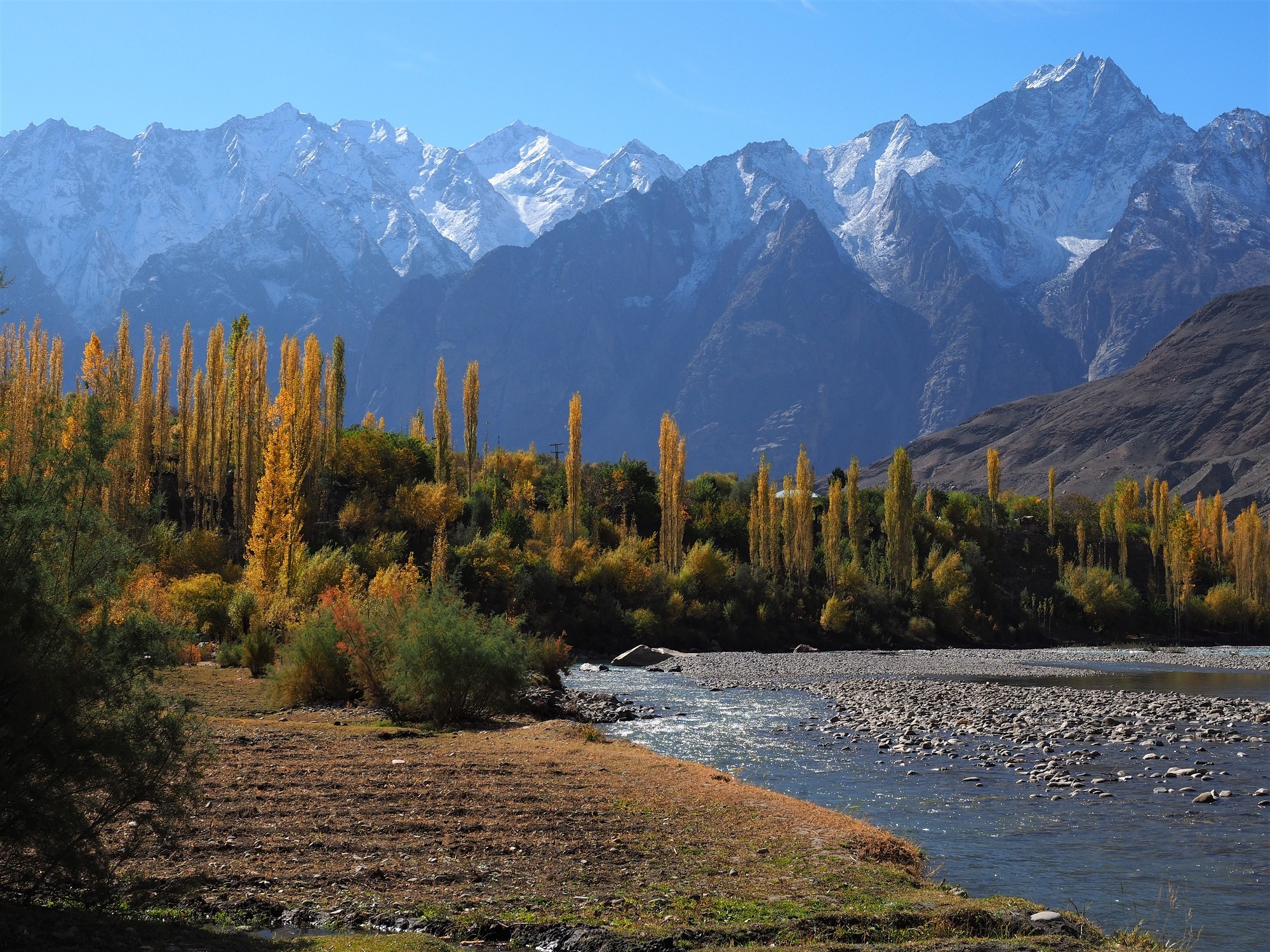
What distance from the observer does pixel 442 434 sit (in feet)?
163

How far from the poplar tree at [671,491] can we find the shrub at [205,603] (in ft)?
81.9

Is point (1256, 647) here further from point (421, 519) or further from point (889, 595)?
point (421, 519)

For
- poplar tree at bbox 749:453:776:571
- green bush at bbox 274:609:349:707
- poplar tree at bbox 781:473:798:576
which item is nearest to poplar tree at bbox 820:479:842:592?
poplar tree at bbox 781:473:798:576

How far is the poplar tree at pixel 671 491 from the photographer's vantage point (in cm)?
5006

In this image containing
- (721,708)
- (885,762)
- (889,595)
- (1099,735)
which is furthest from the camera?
(889,595)

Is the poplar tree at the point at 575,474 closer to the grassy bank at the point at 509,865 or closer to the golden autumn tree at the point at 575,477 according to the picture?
the golden autumn tree at the point at 575,477

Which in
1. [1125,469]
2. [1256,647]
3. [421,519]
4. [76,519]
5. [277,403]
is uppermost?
[1125,469]

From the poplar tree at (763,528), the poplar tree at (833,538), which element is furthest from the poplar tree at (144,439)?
the poplar tree at (833,538)

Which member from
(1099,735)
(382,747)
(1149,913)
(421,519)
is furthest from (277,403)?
(1149,913)

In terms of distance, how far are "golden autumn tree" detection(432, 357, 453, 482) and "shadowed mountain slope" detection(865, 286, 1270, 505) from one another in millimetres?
93187

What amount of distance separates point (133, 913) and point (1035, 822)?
863 cm

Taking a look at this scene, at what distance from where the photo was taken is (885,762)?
1508 centimetres

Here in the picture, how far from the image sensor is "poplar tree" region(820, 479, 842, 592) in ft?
174

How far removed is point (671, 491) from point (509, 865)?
42.8m
